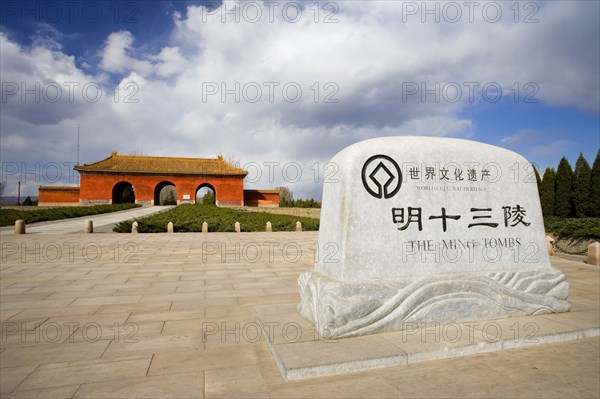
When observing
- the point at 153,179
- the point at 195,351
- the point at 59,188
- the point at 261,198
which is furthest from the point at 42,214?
the point at 261,198

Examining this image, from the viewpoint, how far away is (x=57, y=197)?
3578cm

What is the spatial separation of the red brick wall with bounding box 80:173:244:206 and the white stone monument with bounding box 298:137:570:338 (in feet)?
115

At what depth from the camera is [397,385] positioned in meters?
2.30

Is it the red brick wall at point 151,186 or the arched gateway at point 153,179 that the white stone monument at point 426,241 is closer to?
the arched gateway at point 153,179

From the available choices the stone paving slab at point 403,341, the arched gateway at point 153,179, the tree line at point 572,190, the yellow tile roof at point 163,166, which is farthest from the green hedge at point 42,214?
the tree line at point 572,190

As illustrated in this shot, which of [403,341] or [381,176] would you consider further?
[381,176]

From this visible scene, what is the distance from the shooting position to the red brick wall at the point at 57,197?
35250 millimetres

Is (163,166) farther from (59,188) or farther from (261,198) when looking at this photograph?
(261,198)

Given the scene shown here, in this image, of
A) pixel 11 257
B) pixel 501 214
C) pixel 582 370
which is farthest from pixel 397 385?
pixel 11 257

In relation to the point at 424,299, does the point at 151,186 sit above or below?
above

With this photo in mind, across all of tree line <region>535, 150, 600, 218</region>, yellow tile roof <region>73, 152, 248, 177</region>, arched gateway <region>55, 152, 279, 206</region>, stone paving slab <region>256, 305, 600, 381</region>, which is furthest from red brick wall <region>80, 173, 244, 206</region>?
stone paving slab <region>256, 305, 600, 381</region>

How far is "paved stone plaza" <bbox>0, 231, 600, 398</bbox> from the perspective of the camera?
7.44ft

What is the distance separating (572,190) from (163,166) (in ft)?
121

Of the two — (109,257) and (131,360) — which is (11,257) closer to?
(109,257)
